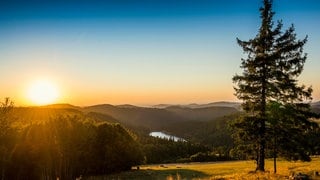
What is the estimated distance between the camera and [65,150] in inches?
2844

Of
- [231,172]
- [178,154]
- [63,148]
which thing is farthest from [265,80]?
[178,154]

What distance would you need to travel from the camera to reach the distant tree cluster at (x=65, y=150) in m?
65.9

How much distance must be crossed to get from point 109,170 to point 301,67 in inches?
2305

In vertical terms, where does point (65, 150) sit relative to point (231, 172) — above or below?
above

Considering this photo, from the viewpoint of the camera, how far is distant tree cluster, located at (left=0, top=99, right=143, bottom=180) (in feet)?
216

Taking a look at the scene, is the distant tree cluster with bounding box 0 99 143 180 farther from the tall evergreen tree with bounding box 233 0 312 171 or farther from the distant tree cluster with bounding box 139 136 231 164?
the distant tree cluster with bounding box 139 136 231 164

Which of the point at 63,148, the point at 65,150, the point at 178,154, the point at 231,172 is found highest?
the point at 63,148

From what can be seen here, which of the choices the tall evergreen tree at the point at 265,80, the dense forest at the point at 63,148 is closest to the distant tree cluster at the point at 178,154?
the dense forest at the point at 63,148

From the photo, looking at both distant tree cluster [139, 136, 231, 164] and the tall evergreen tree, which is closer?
the tall evergreen tree

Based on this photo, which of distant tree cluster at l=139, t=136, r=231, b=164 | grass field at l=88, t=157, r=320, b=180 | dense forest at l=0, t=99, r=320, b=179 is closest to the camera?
grass field at l=88, t=157, r=320, b=180

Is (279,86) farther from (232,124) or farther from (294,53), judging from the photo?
(232,124)

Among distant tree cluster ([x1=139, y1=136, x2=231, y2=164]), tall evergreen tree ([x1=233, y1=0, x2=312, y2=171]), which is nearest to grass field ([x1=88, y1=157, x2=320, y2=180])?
tall evergreen tree ([x1=233, y1=0, x2=312, y2=171])

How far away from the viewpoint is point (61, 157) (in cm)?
7200

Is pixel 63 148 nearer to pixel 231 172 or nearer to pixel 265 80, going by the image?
pixel 231 172
